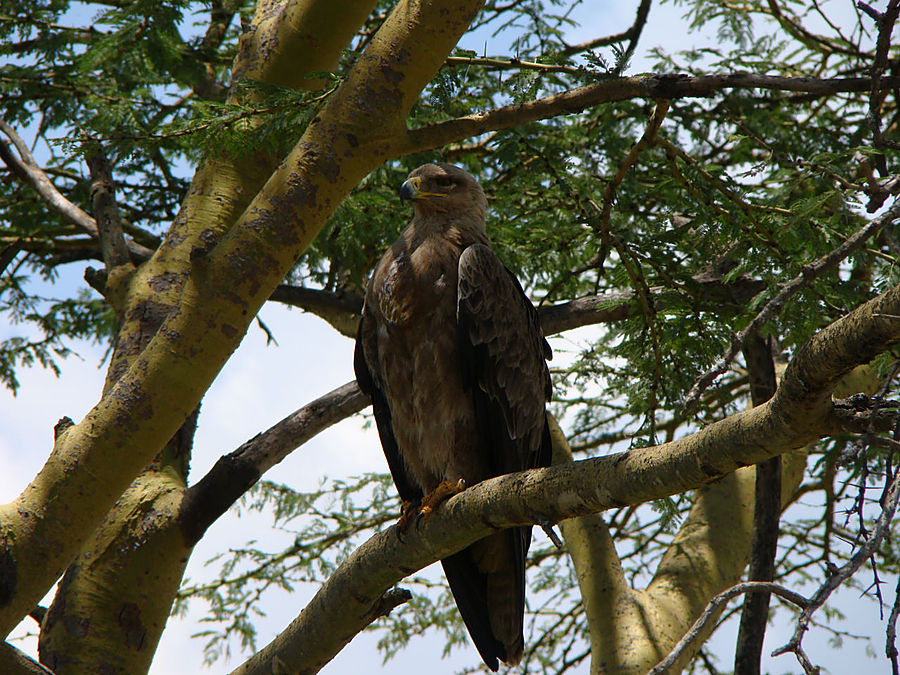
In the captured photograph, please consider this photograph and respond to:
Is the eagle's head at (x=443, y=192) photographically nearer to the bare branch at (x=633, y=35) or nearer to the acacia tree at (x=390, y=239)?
the acacia tree at (x=390, y=239)

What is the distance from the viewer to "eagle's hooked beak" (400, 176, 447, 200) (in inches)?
164

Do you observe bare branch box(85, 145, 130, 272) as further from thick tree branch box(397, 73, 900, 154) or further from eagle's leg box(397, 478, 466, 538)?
eagle's leg box(397, 478, 466, 538)

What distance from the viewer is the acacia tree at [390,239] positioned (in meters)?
2.46

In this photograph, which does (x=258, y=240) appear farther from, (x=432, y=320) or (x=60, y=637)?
(x=60, y=637)

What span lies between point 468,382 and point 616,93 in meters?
1.47

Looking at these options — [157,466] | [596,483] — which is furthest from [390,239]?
[596,483]

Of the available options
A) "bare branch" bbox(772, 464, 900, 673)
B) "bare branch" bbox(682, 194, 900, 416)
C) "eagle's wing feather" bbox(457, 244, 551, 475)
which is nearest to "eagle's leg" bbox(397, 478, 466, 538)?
"eagle's wing feather" bbox(457, 244, 551, 475)

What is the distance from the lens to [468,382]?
375 centimetres

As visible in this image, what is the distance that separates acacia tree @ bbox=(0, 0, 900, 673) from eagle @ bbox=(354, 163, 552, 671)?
53cm

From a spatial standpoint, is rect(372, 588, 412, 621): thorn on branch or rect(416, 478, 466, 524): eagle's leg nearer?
rect(372, 588, 412, 621): thorn on branch

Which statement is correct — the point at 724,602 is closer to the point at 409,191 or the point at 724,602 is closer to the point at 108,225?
the point at 409,191

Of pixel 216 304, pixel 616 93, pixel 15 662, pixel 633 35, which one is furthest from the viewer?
pixel 633 35

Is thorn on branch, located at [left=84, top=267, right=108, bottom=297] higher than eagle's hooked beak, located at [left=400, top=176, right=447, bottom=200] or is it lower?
lower

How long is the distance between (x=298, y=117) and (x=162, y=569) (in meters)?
2.17
